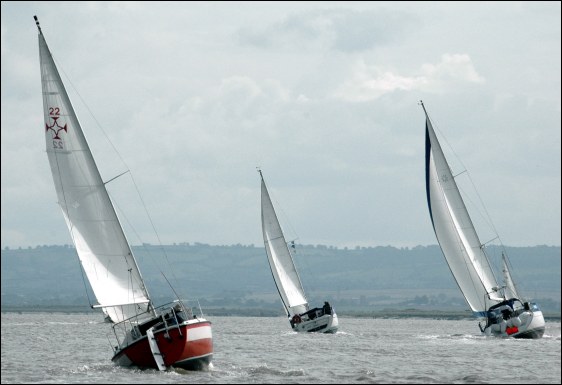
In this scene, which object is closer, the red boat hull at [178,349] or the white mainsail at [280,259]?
the red boat hull at [178,349]

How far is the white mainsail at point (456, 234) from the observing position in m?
78.2

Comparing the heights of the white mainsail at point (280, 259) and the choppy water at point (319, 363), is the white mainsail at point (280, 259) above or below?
above

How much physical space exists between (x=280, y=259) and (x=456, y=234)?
22.2 m

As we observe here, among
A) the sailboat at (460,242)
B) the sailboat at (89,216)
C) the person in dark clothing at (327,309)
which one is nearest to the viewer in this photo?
the sailboat at (89,216)

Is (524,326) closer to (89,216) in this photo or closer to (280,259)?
(280,259)

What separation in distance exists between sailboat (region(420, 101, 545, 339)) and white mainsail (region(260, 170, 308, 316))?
19502 mm

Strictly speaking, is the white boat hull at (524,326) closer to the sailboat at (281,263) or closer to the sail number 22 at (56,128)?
the sailboat at (281,263)

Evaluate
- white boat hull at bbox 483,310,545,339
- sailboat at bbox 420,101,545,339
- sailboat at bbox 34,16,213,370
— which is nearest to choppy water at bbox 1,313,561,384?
white boat hull at bbox 483,310,545,339

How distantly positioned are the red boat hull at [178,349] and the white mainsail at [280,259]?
50.0 metres

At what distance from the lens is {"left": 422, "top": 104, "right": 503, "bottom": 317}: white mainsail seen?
78.2m

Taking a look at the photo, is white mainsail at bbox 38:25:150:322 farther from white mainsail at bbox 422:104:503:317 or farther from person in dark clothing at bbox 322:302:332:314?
person in dark clothing at bbox 322:302:332:314

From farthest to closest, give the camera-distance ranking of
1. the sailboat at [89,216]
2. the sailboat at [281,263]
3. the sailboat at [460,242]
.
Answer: the sailboat at [281,263]
the sailboat at [460,242]
the sailboat at [89,216]

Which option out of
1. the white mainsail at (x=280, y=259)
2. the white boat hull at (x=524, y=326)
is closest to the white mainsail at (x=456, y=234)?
the white boat hull at (x=524, y=326)

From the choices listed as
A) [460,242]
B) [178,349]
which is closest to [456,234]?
[460,242]
